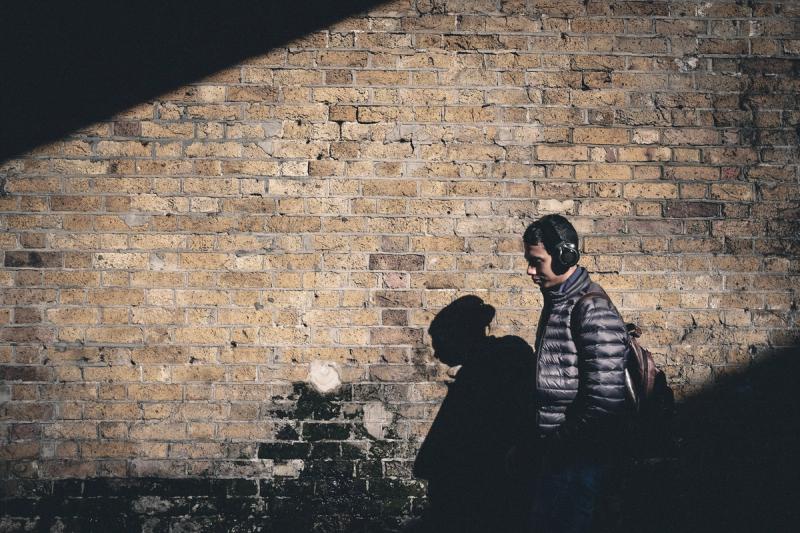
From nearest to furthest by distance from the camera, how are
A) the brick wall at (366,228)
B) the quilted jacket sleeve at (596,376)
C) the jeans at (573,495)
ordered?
the quilted jacket sleeve at (596,376)
the jeans at (573,495)
the brick wall at (366,228)

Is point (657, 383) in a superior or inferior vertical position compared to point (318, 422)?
superior

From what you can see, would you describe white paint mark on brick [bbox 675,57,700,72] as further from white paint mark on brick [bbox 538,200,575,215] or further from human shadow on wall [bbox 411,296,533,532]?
human shadow on wall [bbox 411,296,533,532]

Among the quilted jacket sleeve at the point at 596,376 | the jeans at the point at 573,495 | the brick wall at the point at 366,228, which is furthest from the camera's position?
the brick wall at the point at 366,228

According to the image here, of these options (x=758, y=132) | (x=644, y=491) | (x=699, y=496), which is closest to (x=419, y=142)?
(x=758, y=132)

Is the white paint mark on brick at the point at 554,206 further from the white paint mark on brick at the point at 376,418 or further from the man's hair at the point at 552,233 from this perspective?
the white paint mark on brick at the point at 376,418

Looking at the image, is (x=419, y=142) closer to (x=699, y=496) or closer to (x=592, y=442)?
(x=592, y=442)

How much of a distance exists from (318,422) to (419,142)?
176 cm

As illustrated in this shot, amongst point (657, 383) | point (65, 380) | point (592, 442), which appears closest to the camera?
point (592, 442)

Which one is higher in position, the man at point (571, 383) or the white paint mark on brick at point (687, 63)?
the white paint mark on brick at point (687, 63)

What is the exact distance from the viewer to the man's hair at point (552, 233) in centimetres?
230

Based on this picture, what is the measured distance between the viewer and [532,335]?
291 cm

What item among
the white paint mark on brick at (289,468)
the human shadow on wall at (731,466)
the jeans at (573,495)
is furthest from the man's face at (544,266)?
the white paint mark on brick at (289,468)

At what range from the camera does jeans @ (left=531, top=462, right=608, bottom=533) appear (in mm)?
2256

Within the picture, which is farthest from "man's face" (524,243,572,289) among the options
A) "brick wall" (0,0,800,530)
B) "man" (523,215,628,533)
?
"brick wall" (0,0,800,530)
